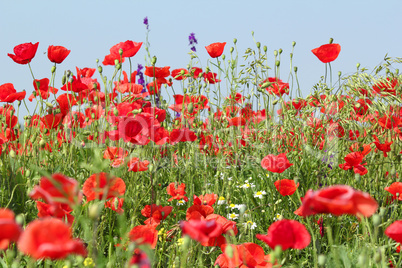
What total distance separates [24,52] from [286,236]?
214 cm

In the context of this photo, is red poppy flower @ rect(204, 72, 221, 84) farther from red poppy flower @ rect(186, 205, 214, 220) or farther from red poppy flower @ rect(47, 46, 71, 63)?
red poppy flower @ rect(186, 205, 214, 220)

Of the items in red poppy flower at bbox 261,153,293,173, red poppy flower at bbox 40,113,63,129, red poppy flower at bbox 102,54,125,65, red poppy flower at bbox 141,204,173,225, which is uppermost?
red poppy flower at bbox 102,54,125,65

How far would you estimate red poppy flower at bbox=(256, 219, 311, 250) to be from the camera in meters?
1.09

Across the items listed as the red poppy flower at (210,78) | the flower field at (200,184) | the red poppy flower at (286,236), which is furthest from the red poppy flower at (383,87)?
the red poppy flower at (286,236)

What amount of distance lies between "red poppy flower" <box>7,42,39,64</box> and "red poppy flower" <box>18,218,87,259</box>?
214 centimetres

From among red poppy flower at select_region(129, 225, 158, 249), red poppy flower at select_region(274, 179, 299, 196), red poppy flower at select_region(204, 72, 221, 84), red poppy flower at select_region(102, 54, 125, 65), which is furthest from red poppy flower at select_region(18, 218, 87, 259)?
red poppy flower at select_region(204, 72, 221, 84)

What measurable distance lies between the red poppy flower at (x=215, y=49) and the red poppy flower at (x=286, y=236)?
2.30 m

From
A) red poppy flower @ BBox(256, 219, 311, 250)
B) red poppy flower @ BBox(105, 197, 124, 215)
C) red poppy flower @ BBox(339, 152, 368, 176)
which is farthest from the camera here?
red poppy flower @ BBox(339, 152, 368, 176)

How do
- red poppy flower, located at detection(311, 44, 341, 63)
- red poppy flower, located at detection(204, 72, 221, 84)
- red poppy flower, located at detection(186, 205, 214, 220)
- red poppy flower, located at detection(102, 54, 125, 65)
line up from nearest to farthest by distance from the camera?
red poppy flower, located at detection(186, 205, 214, 220) → red poppy flower, located at detection(311, 44, 341, 63) → red poppy flower, located at detection(102, 54, 125, 65) → red poppy flower, located at detection(204, 72, 221, 84)

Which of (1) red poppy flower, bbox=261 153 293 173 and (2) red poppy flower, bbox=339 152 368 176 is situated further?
(2) red poppy flower, bbox=339 152 368 176

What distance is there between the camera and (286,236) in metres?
1.11

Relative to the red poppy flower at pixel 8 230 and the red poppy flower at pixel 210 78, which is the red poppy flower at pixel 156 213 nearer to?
the red poppy flower at pixel 8 230

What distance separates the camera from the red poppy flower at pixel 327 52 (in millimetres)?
2672

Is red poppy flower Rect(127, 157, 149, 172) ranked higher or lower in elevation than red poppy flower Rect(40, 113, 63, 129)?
lower
